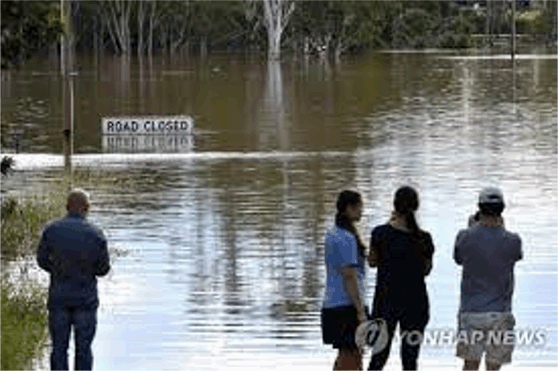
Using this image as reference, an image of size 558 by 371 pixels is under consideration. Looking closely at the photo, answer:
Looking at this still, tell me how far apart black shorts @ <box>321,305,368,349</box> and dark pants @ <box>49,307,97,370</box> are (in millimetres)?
1431

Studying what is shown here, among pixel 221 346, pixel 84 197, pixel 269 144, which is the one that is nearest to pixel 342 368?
pixel 84 197

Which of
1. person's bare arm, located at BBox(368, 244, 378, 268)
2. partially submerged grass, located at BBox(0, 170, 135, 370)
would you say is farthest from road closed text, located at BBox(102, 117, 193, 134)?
person's bare arm, located at BBox(368, 244, 378, 268)

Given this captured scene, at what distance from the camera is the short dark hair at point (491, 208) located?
966 cm

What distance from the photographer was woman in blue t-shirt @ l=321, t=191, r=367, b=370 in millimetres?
9805

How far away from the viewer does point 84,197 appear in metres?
10.3

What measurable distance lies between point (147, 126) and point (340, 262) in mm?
32005

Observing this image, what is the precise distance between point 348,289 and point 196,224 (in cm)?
1307

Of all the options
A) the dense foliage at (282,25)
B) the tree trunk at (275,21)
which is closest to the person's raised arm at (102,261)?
the dense foliage at (282,25)

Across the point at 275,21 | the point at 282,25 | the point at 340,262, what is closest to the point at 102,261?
the point at 340,262

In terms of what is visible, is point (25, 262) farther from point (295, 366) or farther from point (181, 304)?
point (295, 366)

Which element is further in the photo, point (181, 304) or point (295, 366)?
point (181, 304)

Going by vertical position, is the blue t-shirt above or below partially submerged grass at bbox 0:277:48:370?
above

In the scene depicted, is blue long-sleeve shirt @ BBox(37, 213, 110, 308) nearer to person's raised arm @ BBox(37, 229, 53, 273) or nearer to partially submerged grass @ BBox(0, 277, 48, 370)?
person's raised arm @ BBox(37, 229, 53, 273)

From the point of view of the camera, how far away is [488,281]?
977 centimetres
